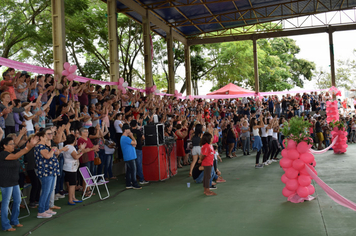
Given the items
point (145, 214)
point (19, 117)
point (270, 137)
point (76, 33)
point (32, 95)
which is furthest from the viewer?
point (76, 33)

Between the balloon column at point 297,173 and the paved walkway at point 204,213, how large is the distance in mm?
203

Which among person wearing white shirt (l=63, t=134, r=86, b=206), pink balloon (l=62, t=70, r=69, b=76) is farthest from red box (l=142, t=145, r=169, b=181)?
pink balloon (l=62, t=70, r=69, b=76)

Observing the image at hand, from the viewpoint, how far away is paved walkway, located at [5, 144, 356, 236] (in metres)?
5.02

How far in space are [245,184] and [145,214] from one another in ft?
10.7

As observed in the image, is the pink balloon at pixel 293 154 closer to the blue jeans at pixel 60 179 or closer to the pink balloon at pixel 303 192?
the pink balloon at pixel 303 192

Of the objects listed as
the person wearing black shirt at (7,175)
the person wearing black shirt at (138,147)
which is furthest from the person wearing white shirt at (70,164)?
the person wearing black shirt at (138,147)

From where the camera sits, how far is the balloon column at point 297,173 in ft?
21.2

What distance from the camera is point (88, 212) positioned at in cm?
639

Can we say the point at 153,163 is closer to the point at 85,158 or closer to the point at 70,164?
the point at 85,158

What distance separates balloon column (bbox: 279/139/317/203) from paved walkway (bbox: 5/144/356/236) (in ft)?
0.67

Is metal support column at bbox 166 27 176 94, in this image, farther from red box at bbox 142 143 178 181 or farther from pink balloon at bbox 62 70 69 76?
pink balloon at bbox 62 70 69 76

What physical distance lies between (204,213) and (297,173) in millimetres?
2161

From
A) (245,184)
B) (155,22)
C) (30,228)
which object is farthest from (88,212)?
(155,22)

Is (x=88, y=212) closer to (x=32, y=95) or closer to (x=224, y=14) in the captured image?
(x=32, y=95)
